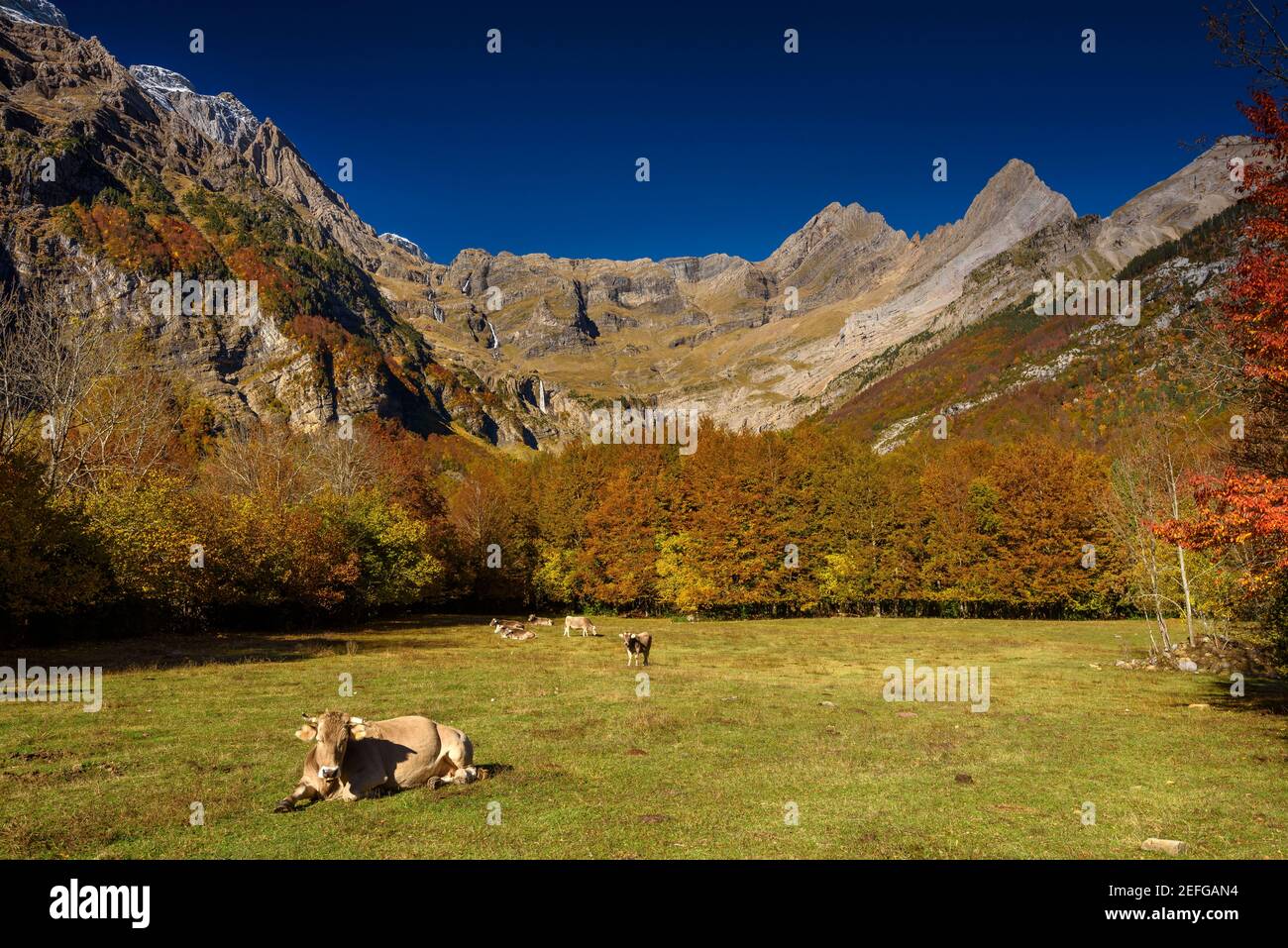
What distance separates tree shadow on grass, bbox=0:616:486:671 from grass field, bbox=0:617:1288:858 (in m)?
0.48

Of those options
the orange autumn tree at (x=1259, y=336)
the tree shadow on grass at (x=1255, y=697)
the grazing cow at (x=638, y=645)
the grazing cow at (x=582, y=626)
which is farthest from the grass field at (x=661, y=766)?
the grazing cow at (x=582, y=626)

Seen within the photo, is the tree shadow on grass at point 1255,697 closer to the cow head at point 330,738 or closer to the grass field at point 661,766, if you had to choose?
the grass field at point 661,766

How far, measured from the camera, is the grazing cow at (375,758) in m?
10.5

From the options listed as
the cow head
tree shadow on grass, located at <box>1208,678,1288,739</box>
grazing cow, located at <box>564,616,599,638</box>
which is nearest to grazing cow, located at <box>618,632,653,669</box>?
grazing cow, located at <box>564,616,599,638</box>

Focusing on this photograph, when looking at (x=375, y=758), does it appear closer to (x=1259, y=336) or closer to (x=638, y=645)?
(x=1259, y=336)

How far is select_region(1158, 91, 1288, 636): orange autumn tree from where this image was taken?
42.0 ft

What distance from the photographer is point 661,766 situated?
42.5 feet

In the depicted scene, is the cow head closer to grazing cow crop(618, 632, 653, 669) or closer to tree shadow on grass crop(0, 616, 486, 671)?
tree shadow on grass crop(0, 616, 486, 671)

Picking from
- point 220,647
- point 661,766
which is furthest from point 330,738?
point 220,647

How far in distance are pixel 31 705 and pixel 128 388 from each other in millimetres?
31850

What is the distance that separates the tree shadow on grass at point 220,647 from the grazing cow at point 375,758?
725 inches
